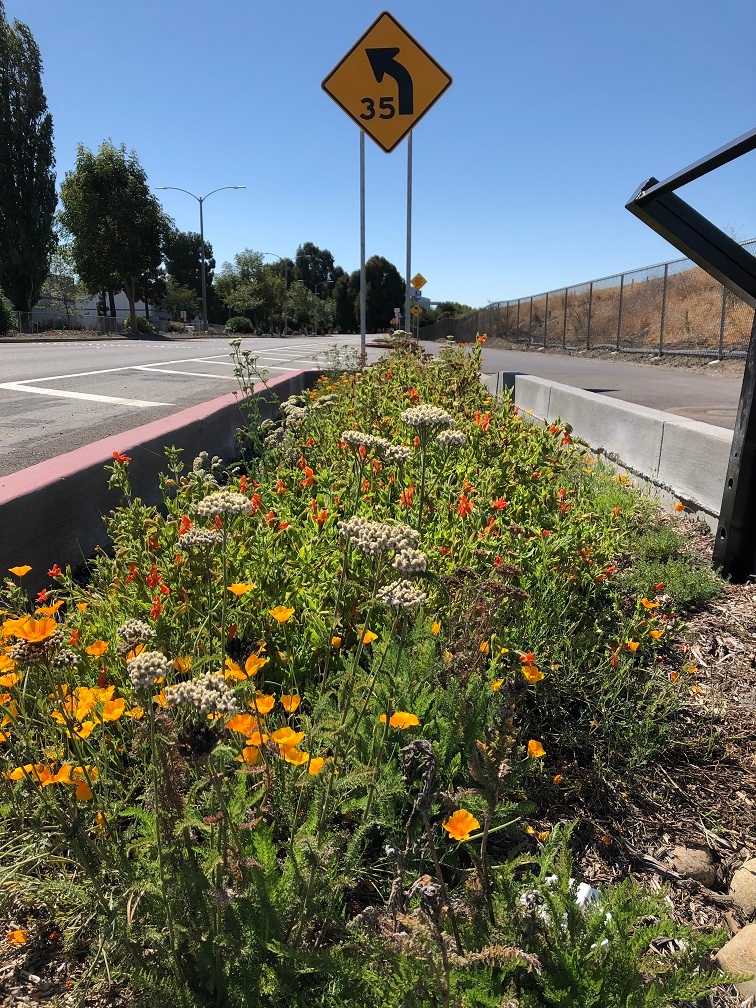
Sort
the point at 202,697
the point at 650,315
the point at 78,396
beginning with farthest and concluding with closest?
the point at 650,315, the point at 78,396, the point at 202,697

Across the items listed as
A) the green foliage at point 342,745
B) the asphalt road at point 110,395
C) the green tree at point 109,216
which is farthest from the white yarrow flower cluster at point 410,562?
the green tree at point 109,216

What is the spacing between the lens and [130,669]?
1.33 m

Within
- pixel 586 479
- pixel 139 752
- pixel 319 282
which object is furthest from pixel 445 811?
pixel 319 282

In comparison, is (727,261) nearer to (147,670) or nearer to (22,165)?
(147,670)

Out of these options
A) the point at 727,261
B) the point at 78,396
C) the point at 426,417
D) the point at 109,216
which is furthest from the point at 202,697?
the point at 109,216

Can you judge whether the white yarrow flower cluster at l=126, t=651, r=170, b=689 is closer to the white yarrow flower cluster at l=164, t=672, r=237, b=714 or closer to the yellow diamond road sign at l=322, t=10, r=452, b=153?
the white yarrow flower cluster at l=164, t=672, r=237, b=714

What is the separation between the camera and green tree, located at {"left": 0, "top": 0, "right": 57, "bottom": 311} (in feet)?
126

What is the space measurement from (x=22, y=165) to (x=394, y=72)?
39.1 m

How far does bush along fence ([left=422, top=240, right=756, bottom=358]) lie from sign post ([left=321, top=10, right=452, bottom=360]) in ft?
23.0

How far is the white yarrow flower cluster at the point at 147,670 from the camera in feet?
4.18

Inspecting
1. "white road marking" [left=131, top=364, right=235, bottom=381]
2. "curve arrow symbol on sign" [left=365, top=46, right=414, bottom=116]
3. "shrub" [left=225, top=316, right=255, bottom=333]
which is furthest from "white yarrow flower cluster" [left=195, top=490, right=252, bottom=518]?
"shrub" [left=225, top=316, right=255, bottom=333]

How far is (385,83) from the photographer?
24.9ft

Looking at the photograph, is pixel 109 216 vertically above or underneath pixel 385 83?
above

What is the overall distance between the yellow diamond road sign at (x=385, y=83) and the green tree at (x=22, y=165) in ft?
125
